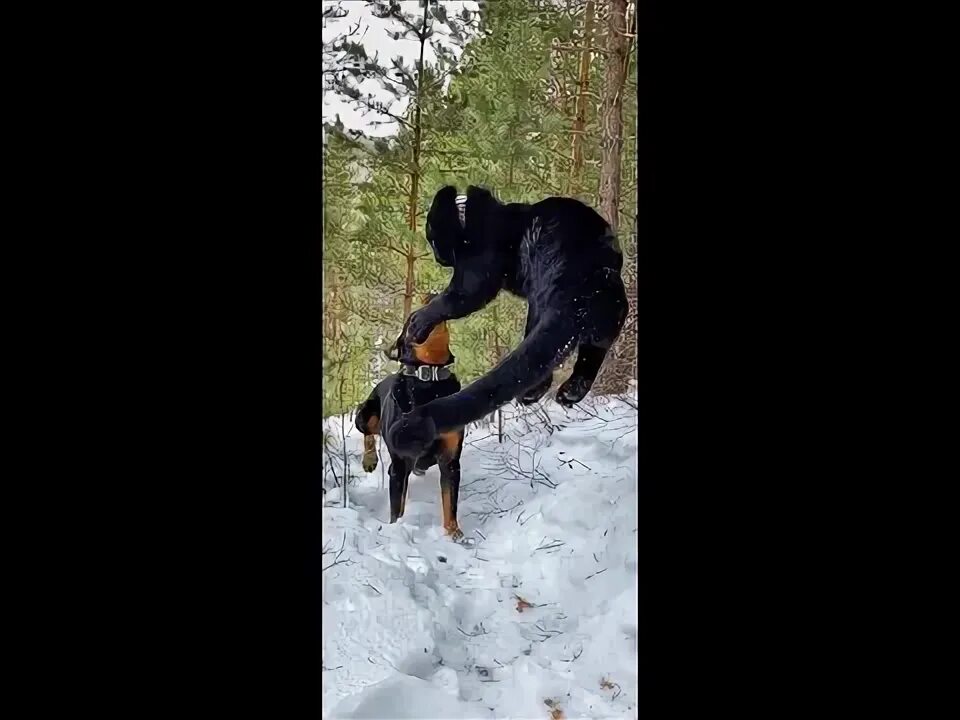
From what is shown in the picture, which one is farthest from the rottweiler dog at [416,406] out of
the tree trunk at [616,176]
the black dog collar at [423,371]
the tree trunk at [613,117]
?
the tree trunk at [613,117]

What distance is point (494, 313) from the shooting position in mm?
2049

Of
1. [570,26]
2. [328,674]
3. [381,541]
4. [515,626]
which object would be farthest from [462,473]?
[570,26]

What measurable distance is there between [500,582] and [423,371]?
0.53 meters

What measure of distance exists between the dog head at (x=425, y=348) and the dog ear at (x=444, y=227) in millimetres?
99

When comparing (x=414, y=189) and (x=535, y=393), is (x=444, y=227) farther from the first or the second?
(x=535, y=393)

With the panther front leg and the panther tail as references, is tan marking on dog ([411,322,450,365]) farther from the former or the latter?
the panther front leg

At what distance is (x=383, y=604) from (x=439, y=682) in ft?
0.71

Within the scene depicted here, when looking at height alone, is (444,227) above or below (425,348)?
above

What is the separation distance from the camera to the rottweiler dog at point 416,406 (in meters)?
2.04

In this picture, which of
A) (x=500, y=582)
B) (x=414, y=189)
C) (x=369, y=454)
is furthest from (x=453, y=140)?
(x=500, y=582)

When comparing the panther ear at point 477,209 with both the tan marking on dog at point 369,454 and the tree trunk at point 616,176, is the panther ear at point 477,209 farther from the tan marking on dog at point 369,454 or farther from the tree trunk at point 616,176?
the tan marking on dog at point 369,454

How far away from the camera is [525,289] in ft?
6.74

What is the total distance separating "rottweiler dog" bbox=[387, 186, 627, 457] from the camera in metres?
2.04
